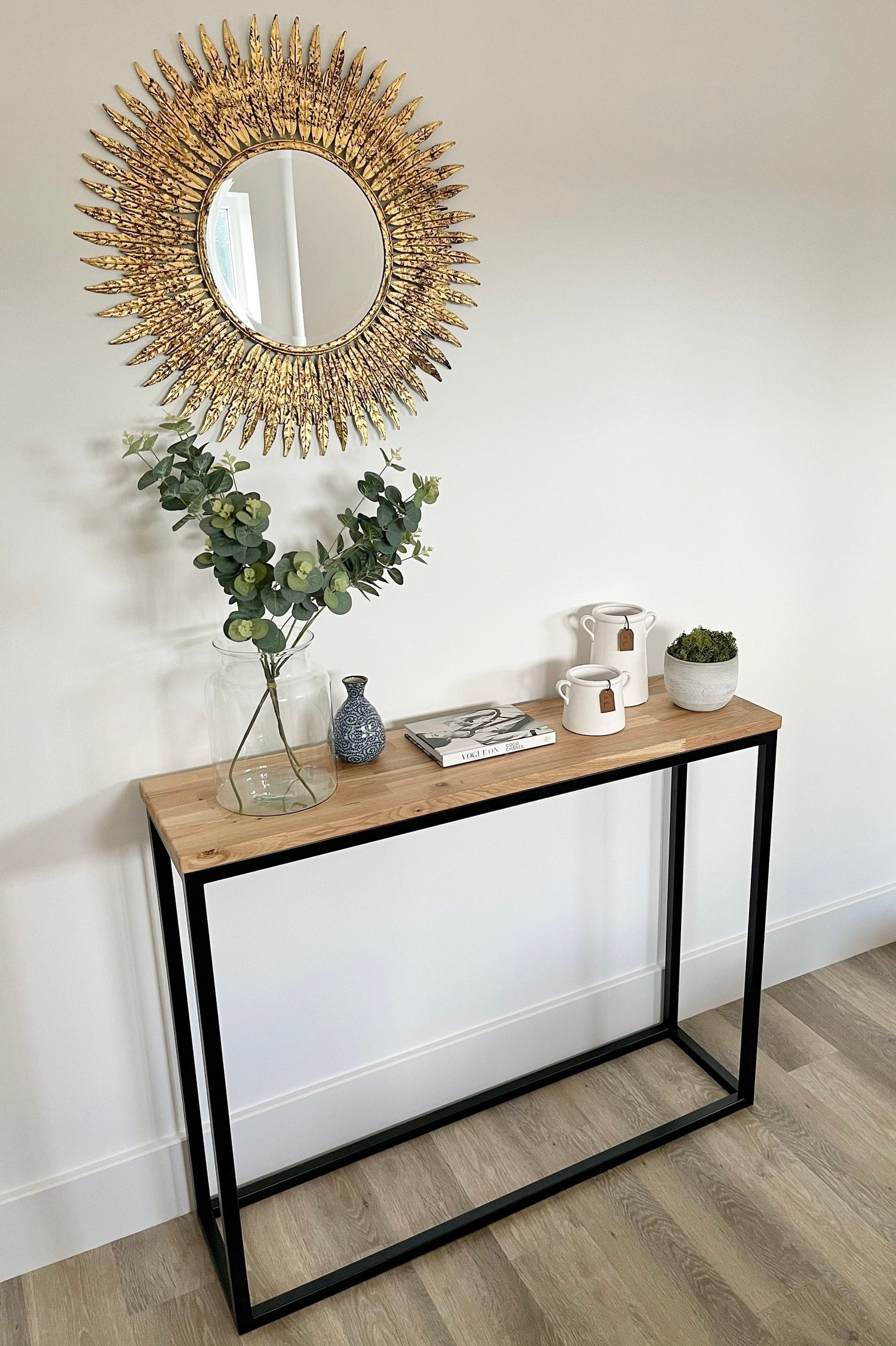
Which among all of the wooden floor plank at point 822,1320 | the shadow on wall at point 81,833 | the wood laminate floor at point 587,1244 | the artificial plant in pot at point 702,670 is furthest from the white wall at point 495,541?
the wooden floor plank at point 822,1320

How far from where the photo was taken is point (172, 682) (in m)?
1.71

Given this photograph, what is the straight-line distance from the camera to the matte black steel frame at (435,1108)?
1.55m

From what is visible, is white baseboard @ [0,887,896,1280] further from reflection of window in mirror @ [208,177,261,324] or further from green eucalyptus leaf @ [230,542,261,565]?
reflection of window in mirror @ [208,177,261,324]

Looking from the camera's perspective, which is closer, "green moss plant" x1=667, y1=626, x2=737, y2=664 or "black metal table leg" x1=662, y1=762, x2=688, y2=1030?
"green moss plant" x1=667, y1=626, x2=737, y2=664

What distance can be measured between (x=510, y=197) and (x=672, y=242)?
1.20 feet

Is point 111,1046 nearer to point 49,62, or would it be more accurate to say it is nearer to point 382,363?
point 382,363

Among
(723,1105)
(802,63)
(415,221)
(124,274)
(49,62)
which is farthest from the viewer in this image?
(723,1105)

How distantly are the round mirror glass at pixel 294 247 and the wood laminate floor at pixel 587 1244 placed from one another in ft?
5.26

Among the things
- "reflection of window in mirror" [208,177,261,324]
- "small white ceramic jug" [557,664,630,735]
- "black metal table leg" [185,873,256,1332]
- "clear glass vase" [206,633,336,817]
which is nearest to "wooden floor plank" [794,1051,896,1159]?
"small white ceramic jug" [557,664,630,735]

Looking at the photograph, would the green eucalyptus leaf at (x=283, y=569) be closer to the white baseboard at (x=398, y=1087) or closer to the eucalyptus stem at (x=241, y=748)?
the eucalyptus stem at (x=241, y=748)

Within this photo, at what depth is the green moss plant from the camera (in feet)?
6.24

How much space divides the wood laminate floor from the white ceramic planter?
910 millimetres

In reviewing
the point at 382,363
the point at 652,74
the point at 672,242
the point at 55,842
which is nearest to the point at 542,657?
the point at 382,363

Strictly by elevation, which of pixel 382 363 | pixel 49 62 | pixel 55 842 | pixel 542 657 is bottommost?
pixel 55 842
